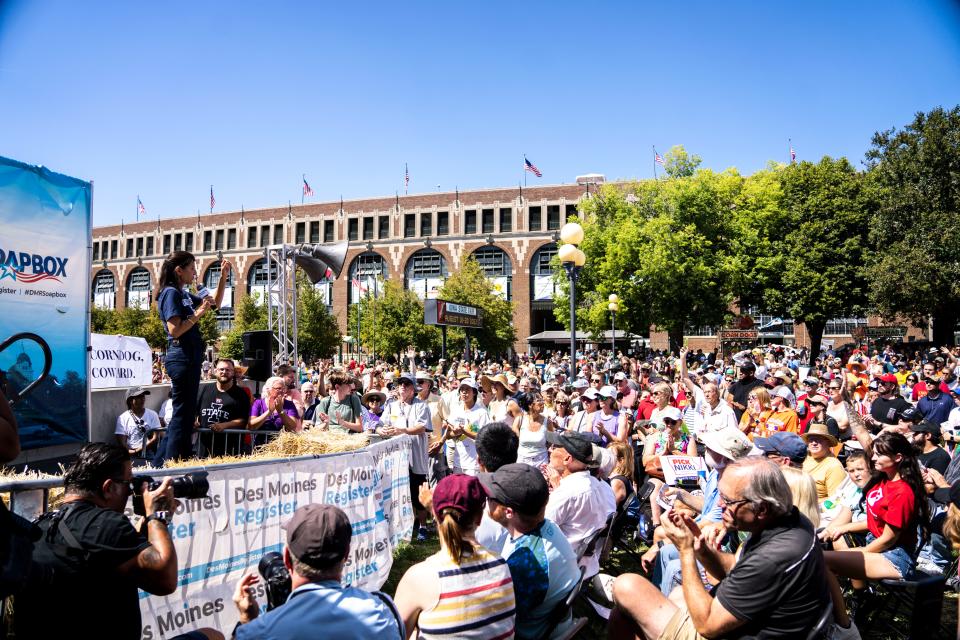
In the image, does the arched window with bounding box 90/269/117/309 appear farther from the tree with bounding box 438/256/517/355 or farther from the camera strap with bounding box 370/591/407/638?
the camera strap with bounding box 370/591/407/638

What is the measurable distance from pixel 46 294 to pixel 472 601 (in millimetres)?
5526

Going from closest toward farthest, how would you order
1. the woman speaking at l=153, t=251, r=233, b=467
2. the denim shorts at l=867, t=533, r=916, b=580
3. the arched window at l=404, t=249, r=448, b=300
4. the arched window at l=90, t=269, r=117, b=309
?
the denim shorts at l=867, t=533, r=916, b=580 < the woman speaking at l=153, t=251, r=233, b=467 < the arched window at l=404, t=249, r=448, b=300 < the arched window at l=90, t=269, r=117, b=309

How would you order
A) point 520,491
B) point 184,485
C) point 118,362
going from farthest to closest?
1. point 118,362
2. point 520,491
3. point 184,485

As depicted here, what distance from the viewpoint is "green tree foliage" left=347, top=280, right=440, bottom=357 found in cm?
4803

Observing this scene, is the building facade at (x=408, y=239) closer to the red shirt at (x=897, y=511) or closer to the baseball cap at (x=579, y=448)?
the baseball cap at (x=579, y=448)

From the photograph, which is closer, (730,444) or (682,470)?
(730,444)

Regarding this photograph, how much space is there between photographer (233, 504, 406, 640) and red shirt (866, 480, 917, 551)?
12.0ft

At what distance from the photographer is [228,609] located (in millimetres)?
4090

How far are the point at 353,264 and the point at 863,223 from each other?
42.3 metres

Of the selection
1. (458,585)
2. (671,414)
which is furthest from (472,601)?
(671,414)

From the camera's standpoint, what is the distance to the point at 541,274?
57.7 meters

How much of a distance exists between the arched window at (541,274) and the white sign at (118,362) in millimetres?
47203

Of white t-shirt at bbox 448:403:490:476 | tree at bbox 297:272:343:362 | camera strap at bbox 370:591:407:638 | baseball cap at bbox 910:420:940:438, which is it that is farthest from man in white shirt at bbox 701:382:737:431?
tree at bbox 297:272:343:362

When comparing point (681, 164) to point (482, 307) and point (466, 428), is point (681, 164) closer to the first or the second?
point (482, 307)
